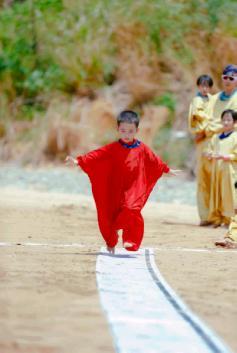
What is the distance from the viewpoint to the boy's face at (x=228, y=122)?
13.1 meters

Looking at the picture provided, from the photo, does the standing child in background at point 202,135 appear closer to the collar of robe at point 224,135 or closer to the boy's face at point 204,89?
the boy's face at point 204,89

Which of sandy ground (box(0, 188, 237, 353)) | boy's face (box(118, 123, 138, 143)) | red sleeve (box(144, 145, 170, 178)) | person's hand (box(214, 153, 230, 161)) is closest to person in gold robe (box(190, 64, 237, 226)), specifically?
sandy ground (box(0, 188, 237, 353))

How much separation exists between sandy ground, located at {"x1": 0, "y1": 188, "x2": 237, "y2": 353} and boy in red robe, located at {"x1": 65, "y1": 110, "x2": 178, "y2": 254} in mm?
326

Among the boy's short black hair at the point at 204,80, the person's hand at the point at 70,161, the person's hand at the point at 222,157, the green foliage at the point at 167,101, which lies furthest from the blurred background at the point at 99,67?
the person's hand at the point at 70,161

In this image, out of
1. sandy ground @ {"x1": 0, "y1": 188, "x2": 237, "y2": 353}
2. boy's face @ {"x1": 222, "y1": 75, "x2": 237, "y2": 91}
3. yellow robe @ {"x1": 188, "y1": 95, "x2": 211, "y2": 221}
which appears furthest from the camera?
yellow robe @ {"x1": 188, "y1": 95, "x2": 211, "y2": 221}

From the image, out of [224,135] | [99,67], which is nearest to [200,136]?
[224,135]

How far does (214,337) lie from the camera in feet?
17.4

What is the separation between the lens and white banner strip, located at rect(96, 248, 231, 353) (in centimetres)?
503

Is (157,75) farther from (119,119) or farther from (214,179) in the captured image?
(119,119)

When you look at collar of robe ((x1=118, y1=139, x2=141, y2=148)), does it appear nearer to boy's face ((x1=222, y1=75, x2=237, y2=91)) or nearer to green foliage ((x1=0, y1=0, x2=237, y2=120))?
boy's face ((x1=222, y1=75, x2=237, y2=91))

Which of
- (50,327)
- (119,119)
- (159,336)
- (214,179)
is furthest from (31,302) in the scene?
(214,179)

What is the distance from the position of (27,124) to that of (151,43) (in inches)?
159

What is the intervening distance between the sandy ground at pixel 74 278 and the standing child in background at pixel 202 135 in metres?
0.36

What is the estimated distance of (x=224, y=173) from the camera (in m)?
13.8
